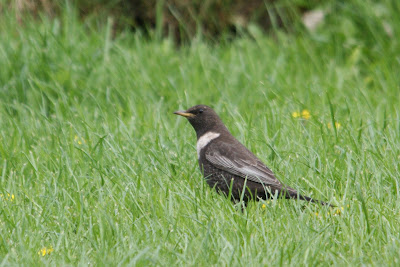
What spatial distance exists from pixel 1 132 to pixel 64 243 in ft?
6.97

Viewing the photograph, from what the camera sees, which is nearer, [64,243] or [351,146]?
[64,243]

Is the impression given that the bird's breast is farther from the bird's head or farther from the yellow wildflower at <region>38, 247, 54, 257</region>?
the yellow wildflower at <region>38, 247, 54, 257</region>

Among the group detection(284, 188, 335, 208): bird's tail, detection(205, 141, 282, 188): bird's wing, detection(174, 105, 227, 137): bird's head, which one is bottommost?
detection(284, 188, 335, 208): bird's tail

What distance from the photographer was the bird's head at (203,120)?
5.24m

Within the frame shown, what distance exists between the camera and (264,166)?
4719mm

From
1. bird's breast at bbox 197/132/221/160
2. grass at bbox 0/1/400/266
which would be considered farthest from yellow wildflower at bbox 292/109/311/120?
bird's breast at bbox 197/132/221/160

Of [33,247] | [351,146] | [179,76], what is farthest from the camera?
[179,76]

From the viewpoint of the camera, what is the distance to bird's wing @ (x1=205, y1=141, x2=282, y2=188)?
4621mm

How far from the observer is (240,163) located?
4742 millimetres

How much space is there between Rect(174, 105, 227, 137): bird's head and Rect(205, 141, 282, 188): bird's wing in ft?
1.11

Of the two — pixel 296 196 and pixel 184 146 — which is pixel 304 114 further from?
pixel 296 196

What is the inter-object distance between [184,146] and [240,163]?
2.71 ft

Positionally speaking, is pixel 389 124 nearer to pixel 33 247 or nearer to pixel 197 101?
pixel 197 101

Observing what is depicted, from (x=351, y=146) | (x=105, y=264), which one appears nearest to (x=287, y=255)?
(x=105, y=264)
